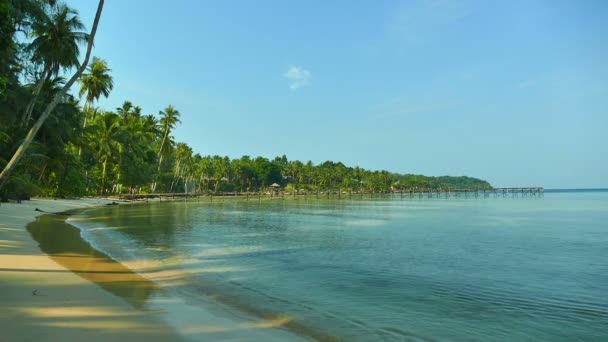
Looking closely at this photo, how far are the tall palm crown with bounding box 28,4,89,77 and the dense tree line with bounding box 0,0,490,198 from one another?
49 millimetres

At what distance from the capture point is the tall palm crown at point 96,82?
141 feet

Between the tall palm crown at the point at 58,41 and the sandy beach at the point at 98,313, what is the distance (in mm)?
16361

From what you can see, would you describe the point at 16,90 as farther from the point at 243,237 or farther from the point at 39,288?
the point at 39,288

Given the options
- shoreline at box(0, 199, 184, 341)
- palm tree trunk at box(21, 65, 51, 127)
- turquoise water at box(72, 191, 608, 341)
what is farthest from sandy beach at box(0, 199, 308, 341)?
palm tree trunk at box(21, 65, 51, 127)

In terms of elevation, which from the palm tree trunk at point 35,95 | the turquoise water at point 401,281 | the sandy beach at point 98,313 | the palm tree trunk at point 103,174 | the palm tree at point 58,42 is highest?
the palm tree at point 58,42

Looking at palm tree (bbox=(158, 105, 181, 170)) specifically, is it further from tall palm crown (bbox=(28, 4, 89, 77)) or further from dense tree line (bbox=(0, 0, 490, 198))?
tall palm crown (bbox=(28, 4, 89, 77))

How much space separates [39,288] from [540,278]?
1224 centimetres

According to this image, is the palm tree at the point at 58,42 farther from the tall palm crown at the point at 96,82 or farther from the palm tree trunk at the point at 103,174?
the palm tree trunk at the point at 103,174

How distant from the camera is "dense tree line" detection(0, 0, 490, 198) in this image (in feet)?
64.1

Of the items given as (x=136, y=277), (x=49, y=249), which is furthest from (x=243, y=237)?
(x=136, y=277)

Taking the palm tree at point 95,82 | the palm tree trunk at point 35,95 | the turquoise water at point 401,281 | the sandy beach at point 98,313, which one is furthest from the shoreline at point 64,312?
the palm tree at point 95,82

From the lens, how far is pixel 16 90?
788 inches

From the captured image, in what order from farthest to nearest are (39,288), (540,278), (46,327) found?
(540,278)
(39,288)
(46,327)

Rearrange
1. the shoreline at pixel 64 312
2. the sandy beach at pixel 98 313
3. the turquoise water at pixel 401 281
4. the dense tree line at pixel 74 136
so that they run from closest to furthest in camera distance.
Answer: the shoreline at pixel 64 312
the sandy beach at pixel 98 313
the turquoise water at pixel 401 281
the dense tree line at pixel 74 136
